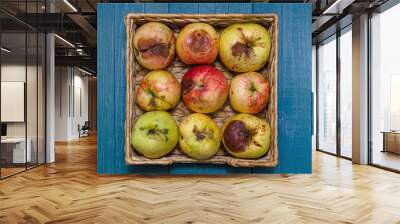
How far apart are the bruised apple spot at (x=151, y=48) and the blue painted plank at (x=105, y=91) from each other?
58cm

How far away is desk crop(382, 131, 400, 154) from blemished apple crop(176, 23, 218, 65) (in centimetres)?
343

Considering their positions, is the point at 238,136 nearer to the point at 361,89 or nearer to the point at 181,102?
the point at 181,102

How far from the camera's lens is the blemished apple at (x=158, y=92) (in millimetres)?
3434

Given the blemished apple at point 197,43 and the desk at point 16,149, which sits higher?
the blemished apple at point 197,43

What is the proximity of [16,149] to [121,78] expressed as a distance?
2.34 m

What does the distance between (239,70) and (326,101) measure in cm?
500

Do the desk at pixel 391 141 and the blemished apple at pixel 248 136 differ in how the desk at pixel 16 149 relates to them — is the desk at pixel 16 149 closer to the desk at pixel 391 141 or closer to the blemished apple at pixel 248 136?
the blemished apple at pixel 248 136

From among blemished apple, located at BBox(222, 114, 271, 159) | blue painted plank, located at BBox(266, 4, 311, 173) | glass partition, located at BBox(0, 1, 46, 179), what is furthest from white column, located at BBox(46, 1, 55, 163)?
blue painted plank, located at BBox(266, 4, 311, 173)

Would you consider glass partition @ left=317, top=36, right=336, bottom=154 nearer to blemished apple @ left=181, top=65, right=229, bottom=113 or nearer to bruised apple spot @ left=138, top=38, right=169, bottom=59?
blemished apple @ left=181, top=65, right=229, bottom=113

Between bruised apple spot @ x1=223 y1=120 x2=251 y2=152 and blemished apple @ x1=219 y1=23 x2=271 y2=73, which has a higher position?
blemished apple @ x1=219 y1=23 x2=271 y2=73

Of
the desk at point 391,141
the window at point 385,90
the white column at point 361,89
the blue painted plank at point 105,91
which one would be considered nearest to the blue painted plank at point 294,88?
the blue painted plank at point 105,91

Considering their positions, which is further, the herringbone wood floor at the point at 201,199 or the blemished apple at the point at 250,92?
the blemished apple at the point at 250,92

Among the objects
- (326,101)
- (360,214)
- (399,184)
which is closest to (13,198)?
(360,214)

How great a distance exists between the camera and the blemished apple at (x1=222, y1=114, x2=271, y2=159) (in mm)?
3373
